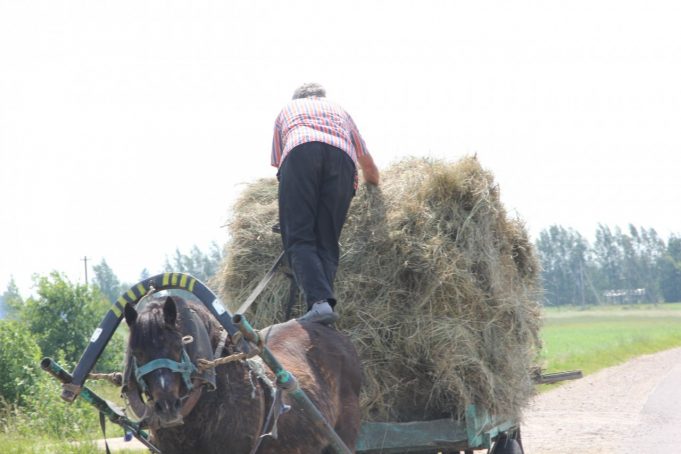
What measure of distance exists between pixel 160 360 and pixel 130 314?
0.21 meters

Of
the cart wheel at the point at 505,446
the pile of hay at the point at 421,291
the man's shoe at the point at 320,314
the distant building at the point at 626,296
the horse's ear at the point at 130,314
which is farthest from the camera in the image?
the distant building at the point at 626,296

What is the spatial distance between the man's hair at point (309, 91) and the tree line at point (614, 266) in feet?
309

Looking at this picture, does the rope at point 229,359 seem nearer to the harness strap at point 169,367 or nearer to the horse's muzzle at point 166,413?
the harness strap at point 169,367

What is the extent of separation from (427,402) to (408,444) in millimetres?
365

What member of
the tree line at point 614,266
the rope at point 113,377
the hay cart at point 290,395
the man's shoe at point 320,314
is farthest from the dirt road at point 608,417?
the tree line at point 614,266

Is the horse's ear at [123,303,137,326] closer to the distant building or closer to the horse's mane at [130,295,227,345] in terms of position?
the horse's mane at [130,295,227,345]

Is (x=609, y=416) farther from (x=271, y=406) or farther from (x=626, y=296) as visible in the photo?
(x=626, y=296)

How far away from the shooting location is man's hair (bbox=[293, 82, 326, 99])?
17.9 feet

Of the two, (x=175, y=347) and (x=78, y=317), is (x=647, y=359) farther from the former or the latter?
(x=175, y=347)

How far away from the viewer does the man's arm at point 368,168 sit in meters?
5.62

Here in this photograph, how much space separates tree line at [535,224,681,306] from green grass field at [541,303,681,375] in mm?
38491

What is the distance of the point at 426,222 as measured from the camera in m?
5.62

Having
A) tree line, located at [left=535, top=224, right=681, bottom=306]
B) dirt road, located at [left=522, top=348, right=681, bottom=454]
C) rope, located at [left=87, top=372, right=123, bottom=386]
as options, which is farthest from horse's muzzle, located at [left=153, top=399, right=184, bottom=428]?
tree line, located at [left=535, top=224, right=681, bottom=306]

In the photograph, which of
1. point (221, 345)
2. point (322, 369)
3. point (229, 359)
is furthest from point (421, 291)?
point (229, 359)
